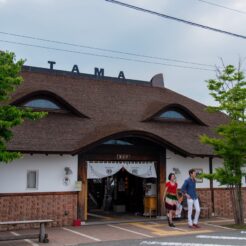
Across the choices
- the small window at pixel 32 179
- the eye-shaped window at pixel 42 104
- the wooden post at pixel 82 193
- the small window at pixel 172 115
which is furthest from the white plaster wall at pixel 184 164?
the small window at pixel 32 179

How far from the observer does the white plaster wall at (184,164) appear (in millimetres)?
16453

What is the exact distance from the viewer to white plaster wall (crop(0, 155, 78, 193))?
43.0 ft

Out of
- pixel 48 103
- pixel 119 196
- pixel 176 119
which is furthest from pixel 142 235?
pixel 176 119

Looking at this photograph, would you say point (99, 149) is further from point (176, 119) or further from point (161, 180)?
point (176, 119)

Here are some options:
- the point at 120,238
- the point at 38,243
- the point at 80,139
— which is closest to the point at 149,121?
the point at 80,139

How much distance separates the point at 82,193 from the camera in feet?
47.2

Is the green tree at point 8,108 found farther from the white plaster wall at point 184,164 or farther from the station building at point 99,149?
the white plaster wall at point 184,164

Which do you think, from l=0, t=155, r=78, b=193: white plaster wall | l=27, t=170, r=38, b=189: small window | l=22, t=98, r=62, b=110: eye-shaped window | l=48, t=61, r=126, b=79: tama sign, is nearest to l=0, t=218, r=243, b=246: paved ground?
l=0, t=155, r=78, b=193: white plaster wall

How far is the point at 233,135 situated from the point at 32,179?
689cm

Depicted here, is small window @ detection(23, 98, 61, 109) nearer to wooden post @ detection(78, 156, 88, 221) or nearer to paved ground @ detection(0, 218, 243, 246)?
wooden post @ detection(78, 156, 88, 221)

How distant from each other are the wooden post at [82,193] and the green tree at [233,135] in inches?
168

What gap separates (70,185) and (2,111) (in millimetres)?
5233

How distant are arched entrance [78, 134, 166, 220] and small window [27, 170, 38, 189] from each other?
5.24 feet

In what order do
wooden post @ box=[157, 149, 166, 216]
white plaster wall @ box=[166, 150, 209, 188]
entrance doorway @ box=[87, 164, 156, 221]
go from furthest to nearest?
entrance doorway @ box=[87, 164, 156, 221] < white plaster wall @ box=[166, 150, 209, 188] < wooden post @ box=[157, 149, 166, 216]
